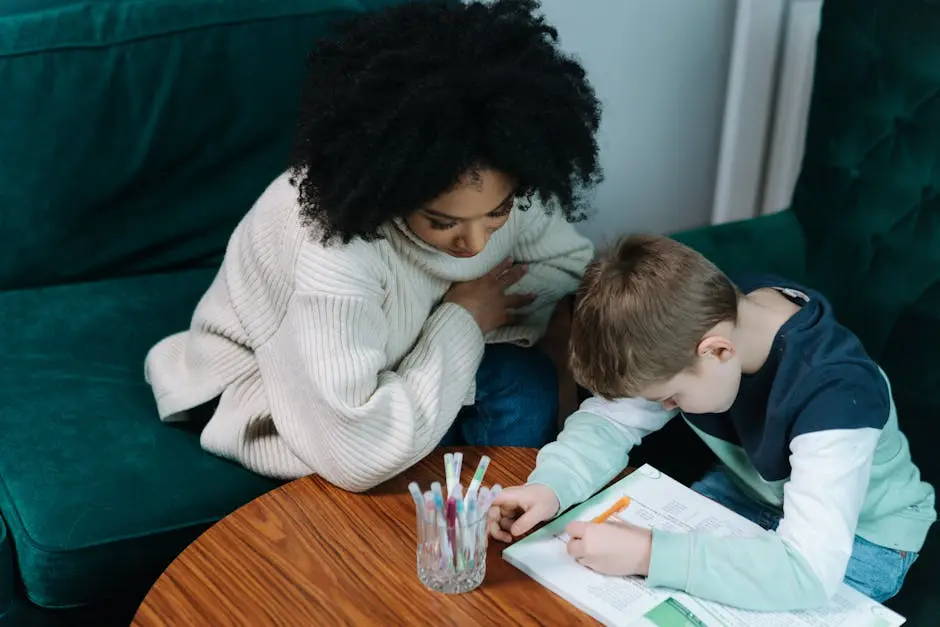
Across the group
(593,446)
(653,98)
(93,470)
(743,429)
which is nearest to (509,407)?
(593,446)

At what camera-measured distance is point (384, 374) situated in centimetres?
133

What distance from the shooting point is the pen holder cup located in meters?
1.08

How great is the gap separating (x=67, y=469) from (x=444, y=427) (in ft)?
1.70

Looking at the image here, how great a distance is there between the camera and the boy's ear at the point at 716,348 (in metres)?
Answer: 1.14

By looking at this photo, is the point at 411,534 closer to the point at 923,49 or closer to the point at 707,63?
the point at 923,49

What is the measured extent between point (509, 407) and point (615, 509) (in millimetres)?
356

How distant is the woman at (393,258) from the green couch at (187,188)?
19cm

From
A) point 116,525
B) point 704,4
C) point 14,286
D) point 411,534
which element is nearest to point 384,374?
point 411,534

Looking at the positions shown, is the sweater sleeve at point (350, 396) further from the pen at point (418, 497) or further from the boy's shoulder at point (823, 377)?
the boy's shoulder at point (823, 377)

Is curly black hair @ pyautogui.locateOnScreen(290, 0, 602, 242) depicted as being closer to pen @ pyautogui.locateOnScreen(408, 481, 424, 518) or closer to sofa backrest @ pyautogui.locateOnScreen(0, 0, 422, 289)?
pen @ pyautogui.locateOnScreen(408, 481, 424, 518)

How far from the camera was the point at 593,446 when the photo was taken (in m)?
1.30

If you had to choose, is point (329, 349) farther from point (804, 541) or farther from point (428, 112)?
point (804, 541)

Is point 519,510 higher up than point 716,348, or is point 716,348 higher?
point 716,348

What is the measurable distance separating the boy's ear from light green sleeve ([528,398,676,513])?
0.66 ft
